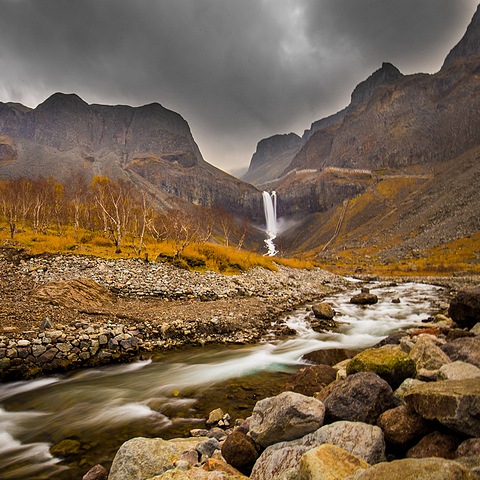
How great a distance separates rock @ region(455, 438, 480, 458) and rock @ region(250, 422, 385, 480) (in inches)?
40.0

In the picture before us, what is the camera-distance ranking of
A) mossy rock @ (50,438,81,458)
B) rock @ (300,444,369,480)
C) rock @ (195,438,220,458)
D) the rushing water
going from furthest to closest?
the rushing water < mossy rock @ (50,438,81,458) < rock @ (195,438,220,458) < rock @ (300,444,369,480)

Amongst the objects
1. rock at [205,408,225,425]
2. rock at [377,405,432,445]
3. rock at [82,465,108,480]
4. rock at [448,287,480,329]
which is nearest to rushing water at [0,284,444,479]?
rock at [205,408,225,425]

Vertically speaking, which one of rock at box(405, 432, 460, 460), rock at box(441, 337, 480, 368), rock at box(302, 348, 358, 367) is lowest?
rock at box(302, 348, 358, 367)

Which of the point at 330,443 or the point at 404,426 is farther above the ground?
the point at 404,426

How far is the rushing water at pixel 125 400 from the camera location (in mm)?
6457

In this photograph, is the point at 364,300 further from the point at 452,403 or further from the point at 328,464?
the point at 328,464

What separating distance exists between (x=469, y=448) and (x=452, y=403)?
49cm

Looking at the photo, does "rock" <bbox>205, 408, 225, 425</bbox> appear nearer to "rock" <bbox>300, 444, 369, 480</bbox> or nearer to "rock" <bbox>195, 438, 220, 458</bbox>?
"rock" <bbox>195, 438, 220, 458</bbox>

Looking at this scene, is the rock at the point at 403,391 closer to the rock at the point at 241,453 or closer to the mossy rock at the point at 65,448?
the rock at the point at 241,453

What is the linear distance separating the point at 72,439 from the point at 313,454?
7.15 meters

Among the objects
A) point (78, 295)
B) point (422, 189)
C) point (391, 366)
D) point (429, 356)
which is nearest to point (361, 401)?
point (391, 366)

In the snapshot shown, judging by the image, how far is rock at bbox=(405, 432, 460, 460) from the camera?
128 inches

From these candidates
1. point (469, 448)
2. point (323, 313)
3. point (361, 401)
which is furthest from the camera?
point (323, 313)

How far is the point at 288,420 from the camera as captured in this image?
4.38 metres
